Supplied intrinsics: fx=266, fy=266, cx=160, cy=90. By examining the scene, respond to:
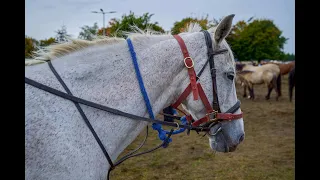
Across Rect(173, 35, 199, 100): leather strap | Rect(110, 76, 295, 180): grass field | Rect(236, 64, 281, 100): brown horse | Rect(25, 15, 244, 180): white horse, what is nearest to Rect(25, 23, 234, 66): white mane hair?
Rect(25, 15, 244, 180): white horse

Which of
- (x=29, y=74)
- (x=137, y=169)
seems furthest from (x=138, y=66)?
(x=137, y=169)

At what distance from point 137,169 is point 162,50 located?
3745 millimetres

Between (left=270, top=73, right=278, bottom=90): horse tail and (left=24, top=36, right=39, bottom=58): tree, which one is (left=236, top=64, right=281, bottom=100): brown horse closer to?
(left=270, top=73, right=278, bottom=90): horse tail

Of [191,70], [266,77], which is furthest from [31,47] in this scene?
[266,77]

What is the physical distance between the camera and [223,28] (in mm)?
2217

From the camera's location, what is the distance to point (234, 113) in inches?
Result: 93.6

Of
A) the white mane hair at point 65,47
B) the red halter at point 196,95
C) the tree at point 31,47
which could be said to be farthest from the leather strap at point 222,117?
the tree at point 31,47

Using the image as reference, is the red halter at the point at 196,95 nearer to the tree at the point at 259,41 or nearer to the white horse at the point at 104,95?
the white horse at the point at 104,95

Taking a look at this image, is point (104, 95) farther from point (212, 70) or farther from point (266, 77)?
point (266, 77)

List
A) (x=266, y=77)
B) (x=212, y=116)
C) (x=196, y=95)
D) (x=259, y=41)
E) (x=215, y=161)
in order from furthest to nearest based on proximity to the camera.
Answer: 1. (x=259, y=41)
2. (x=266, y=77)
3. (x=215, y=161)
4. (x=212, y=116)
5. (x=196, y=95)

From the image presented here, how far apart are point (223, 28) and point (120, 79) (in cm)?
95

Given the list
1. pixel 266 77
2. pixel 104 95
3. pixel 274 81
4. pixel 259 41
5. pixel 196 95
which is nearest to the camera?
pixel 104 95

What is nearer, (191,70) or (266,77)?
(191,70)
